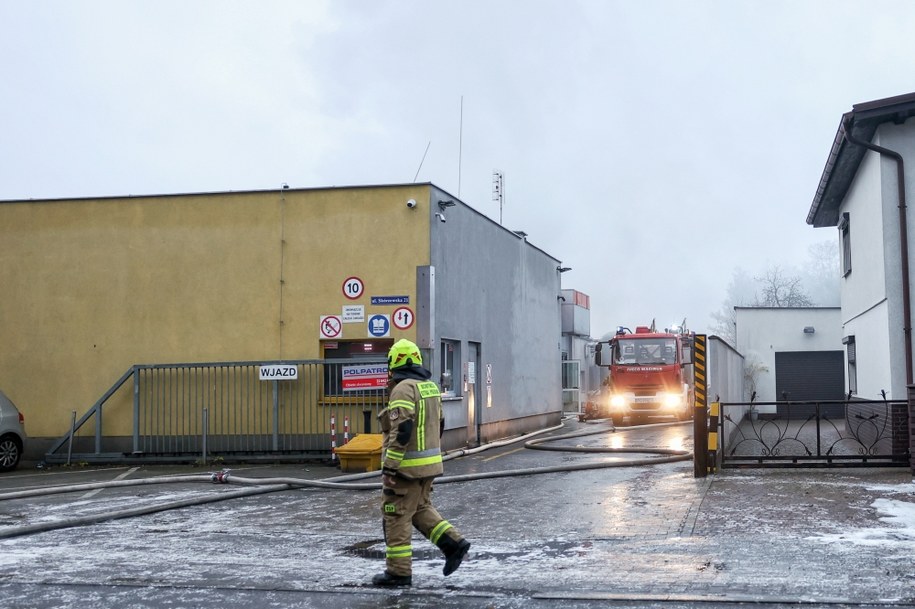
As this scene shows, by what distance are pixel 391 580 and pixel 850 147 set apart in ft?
45.3

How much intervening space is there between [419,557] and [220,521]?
3.10 m

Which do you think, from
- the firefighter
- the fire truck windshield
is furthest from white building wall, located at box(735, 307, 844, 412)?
the firefighter

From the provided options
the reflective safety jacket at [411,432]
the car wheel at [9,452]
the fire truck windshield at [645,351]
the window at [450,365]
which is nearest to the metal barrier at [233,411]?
the car wheel at [9,452]

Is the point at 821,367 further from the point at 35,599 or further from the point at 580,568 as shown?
the point at 35,599

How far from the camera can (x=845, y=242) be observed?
21.9m

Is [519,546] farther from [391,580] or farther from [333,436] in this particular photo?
[333,436]

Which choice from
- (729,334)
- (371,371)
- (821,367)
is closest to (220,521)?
(371,371)

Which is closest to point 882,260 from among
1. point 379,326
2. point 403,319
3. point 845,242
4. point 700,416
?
point 700,416

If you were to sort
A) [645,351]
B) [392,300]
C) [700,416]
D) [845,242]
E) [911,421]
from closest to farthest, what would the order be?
[911,421], [700,416], [392,300], [845,242], [645,351]

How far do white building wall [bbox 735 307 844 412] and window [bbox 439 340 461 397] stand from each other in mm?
17448

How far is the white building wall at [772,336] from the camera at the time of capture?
109 ft

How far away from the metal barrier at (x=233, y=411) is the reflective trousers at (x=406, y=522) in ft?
30.8

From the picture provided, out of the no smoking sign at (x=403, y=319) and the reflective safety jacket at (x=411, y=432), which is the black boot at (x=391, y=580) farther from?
the no smoking sign at (x=403, y=319)

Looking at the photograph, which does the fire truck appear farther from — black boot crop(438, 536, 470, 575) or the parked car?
black boot crop(438, 536, 470, 575)
